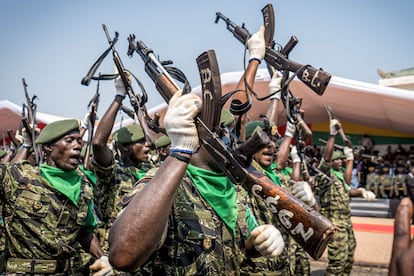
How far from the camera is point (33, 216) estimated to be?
10.6ft

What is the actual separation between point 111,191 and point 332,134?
12.7 feet

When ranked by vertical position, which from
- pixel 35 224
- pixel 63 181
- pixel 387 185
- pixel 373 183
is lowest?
pixel 373 183

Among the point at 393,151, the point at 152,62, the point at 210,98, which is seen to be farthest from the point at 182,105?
the point at 393,151

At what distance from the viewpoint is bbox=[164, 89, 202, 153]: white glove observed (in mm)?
1620

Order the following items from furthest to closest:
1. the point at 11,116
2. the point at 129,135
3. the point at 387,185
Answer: the point at 387,185 < the point at 11,116 < the point at 129,135

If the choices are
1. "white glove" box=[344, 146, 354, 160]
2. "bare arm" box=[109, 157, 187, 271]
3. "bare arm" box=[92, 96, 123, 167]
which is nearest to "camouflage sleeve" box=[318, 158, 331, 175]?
"white glove" box=[344, 146, 354, 160]

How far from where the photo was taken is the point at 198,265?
6.33ft

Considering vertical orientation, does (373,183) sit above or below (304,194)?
below

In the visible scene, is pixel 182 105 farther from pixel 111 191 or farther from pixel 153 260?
pixel 111 191

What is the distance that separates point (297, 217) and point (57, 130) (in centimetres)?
242

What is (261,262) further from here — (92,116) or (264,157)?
(92,116)

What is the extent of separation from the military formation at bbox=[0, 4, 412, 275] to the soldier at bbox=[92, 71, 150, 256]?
0.03 ft

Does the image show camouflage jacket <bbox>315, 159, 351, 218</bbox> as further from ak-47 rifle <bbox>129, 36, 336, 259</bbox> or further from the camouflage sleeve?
ak-47 rifle <bbox>129, 36, 336, 259</bbox>

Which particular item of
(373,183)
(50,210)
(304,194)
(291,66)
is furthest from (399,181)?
(50,210)
